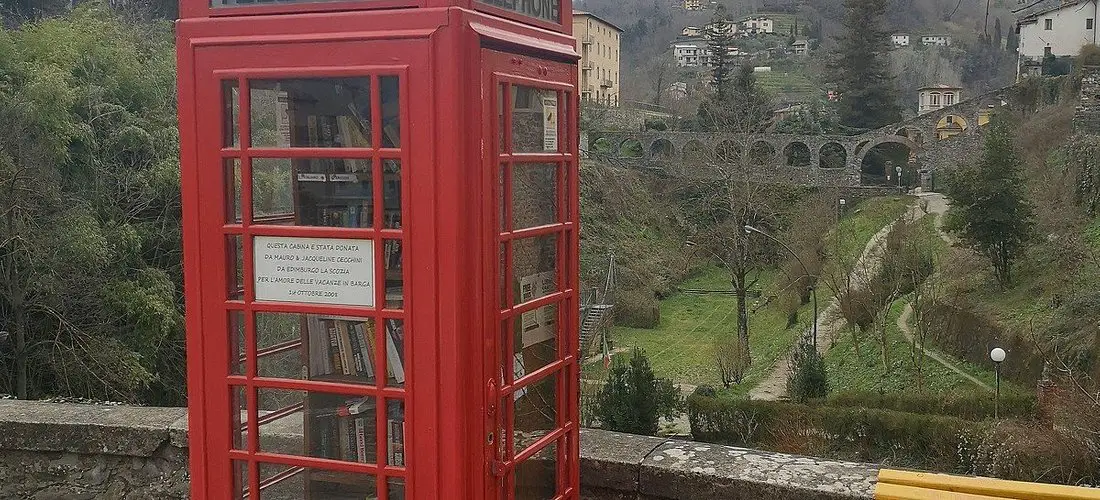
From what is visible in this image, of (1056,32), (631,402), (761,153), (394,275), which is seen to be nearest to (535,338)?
(394,275)

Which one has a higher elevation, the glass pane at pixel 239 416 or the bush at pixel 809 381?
the glass pane at pixel 239 416

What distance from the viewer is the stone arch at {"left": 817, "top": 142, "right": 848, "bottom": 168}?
151ft

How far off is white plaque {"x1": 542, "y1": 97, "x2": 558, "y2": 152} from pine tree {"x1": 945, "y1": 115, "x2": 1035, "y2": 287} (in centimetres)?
2052

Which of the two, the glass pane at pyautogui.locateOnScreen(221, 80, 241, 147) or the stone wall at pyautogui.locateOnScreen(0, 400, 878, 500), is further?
the stone wall at pyautogui.locateOnScreen(0, 400, 878, 500)

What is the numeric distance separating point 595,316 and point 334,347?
74.3 ft

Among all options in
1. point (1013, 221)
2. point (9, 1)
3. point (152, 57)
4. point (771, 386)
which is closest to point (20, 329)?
point (152, 57)

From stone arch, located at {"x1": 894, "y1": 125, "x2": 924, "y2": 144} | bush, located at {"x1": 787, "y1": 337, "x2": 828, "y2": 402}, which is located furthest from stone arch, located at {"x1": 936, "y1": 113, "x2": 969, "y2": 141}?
bush, located at {"x1": 787, "y1": 337, "x2": 828, "y2": 402}

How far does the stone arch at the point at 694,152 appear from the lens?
3564 centimetres

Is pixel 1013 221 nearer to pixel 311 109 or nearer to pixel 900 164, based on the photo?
pixel 311 109

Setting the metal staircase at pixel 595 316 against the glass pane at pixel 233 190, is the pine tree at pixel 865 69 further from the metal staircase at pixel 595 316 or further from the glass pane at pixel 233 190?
the glass pane at pixel 233 190

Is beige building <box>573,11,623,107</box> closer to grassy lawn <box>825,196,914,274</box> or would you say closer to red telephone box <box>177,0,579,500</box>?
grassy lawn <box>825,196,914,274</box>

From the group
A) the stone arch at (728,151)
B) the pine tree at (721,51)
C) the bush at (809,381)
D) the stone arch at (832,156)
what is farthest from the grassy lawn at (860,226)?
the pine tree at (721,51)

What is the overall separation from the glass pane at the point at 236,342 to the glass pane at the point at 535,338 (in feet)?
2.30

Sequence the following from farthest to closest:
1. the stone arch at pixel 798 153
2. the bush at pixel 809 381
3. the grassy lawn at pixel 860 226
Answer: the stone arch at pixel 798 153 → the grassy lawn at pixel 860 226 → the bush at pixel 809 381
